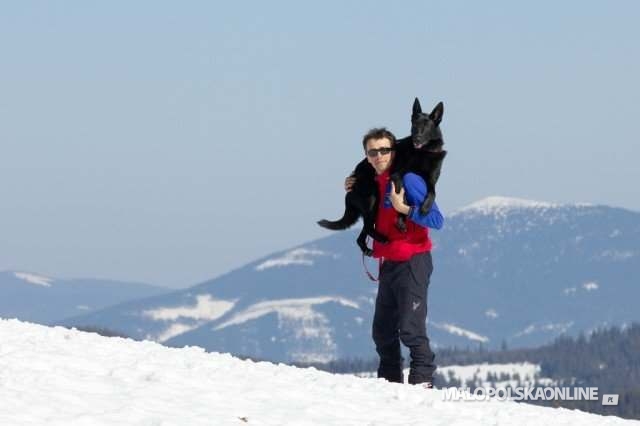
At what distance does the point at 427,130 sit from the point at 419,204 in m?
0.73

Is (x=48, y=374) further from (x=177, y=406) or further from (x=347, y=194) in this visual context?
(x=347, y=194)

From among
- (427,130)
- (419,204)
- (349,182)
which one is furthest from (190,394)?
(427,130)

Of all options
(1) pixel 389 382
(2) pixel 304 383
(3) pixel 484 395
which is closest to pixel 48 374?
(2) pixel 304 383

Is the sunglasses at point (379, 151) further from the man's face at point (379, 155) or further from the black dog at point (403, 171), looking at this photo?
the black dog at point (403, 171)

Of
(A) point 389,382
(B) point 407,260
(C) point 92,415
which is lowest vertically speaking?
(C) point 92,415

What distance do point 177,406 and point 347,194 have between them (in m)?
4.11

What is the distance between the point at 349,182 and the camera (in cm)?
1359

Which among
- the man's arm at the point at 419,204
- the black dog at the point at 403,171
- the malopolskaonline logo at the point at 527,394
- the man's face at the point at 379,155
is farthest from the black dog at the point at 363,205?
the malopolskaonline logo at the point at 527,394

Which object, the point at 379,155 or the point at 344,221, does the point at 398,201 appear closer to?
the point at 379,155

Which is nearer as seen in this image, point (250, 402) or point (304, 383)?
point (250, 402)

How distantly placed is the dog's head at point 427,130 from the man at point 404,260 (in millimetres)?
332

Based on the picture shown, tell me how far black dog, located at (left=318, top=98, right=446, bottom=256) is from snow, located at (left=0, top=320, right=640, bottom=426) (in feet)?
5.10

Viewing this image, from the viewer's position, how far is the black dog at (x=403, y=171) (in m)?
12.9

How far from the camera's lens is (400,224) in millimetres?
13078
